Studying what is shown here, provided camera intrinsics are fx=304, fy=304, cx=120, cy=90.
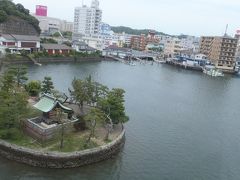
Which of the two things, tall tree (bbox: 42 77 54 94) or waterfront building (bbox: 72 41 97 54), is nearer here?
tall tree (bbox: 42 77 54 94)

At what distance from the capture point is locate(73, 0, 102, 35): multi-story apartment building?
112000mm

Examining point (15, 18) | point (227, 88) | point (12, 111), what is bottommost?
point (227, 88)

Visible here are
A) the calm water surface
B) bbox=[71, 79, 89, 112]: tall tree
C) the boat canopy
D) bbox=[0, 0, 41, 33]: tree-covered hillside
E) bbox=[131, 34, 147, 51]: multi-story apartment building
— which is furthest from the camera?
bbox=[131, 34, 147, 51]: multi-story apartment building

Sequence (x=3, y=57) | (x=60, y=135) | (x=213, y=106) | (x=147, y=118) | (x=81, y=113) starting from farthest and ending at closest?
1. (x=3, y=57)
2. (x=213, y=106)
3. (x=147, y=118)
4. (x=81, y=113)
5. (x=60, y=135)

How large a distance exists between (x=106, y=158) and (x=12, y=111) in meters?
6.43

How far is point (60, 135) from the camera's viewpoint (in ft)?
64.2

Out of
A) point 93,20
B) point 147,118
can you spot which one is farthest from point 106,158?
point 93,20

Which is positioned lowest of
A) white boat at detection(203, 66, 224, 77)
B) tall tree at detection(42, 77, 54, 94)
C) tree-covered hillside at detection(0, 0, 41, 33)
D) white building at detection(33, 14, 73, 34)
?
white boat at detection(203, 66, 224, 77)

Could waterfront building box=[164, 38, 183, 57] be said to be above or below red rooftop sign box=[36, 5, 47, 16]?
below

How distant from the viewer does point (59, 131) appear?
19.7 metres

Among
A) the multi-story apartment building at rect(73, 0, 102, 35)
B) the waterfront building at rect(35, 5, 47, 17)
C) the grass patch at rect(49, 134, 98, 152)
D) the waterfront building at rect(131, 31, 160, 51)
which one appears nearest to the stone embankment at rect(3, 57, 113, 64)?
the grass patch at rect(49, 134, 98, 152)

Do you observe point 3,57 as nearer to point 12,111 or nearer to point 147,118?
point 147,118

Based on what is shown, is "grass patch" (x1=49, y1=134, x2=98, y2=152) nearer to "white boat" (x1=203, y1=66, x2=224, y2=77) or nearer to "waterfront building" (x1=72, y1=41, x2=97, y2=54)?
"white boat" (x1=203, y1=66, x2=224, y2=77)

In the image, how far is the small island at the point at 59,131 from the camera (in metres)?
17.4
